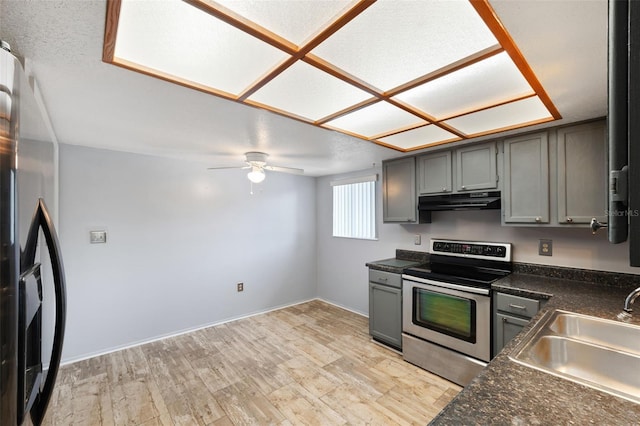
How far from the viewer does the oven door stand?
227 cm

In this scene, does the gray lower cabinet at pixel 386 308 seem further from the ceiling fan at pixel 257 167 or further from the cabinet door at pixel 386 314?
the ceiling fan at pixel 257 167

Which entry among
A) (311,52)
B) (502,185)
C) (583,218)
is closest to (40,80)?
(311,52)

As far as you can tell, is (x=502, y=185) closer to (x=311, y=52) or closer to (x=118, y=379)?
(x=311, y=52)

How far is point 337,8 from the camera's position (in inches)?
38.9

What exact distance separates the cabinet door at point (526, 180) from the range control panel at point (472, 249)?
0.39 metres

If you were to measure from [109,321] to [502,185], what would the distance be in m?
4.24

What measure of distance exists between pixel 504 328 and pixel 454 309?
1.30 ft

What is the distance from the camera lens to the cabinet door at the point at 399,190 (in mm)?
3152

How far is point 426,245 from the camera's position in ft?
11.0

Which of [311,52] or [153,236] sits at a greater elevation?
[311,52]

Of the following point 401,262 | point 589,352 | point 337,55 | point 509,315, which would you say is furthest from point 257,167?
point 589,352

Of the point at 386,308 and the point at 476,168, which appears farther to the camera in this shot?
the point at 386,308

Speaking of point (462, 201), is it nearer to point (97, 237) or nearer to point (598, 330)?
point (598, 330)

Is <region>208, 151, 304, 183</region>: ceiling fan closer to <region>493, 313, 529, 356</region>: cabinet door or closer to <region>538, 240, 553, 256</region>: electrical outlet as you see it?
<region>493, 313, 529, 356</region>: cabinet door
